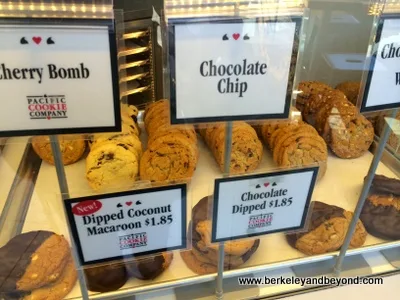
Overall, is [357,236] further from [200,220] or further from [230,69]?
[230,69]

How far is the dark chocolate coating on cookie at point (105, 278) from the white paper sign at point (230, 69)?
38 cm

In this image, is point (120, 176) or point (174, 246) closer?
point (174, 246)

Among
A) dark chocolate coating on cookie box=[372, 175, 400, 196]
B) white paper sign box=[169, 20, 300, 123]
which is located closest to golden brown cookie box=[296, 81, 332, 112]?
dark chocolate coating on cookie box=[372, 175, 400, 196]

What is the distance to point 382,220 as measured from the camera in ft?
3.10

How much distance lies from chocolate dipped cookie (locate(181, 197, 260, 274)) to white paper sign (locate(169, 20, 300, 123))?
0.27 m

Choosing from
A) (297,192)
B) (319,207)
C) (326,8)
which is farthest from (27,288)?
(326,8)

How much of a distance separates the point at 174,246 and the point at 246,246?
0.59 feet

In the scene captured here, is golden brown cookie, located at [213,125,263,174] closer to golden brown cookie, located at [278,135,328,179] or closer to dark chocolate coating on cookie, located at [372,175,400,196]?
golden brown cookie, located at [278,135,328,179]

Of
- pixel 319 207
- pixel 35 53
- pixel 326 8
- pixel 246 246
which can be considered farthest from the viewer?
pixel 326 8

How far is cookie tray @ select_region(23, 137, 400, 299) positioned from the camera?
77 centimetres

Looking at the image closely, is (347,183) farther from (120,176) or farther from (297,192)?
(120,176)

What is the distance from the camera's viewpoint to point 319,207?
0.93 metres

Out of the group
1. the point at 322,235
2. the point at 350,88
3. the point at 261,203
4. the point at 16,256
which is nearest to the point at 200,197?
the point at 261,203

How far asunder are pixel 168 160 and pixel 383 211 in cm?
56
